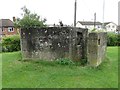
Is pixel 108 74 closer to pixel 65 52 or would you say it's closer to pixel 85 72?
pixel 85 72

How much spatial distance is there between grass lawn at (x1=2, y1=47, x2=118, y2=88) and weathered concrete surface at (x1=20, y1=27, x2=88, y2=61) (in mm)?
494

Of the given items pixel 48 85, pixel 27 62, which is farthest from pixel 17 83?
pixel 27 62

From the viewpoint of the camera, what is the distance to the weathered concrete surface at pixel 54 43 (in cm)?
940

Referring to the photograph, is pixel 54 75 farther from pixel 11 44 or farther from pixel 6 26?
pixel 6 26

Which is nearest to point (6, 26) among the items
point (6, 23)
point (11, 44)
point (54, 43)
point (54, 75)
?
point (6, 23)

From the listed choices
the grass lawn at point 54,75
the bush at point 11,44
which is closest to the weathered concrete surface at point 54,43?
the grass lawn at point 54,75

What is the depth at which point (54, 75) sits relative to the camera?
780cm

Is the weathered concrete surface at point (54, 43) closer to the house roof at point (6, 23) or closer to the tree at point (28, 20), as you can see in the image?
the tree at point (28, 20)

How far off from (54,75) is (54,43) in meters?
1.96

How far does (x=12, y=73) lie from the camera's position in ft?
26.1

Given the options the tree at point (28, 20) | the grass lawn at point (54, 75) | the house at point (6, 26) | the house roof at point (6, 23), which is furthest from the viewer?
the house roof at point (6, 23)

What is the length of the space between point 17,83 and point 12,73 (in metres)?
1.03

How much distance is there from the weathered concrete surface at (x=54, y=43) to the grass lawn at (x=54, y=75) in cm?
49

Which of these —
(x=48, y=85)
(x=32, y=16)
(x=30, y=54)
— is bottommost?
(x=48, y=85)
